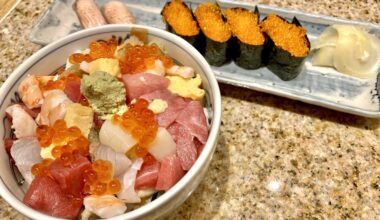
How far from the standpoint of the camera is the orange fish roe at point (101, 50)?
79cm

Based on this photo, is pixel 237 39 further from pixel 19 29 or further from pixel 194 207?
pixel 19 29

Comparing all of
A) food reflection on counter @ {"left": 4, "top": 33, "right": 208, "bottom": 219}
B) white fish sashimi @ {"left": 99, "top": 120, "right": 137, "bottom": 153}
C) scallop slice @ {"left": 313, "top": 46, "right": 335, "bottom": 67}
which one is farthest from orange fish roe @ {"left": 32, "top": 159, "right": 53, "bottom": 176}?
scallop slice @ {"left": 313, "top": 46, "right": 335, "bottom": 67}

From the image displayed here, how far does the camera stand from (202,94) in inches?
29.7

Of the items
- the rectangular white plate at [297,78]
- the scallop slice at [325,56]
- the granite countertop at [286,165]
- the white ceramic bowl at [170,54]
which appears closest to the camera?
the white ceramic bowl at [170,54]

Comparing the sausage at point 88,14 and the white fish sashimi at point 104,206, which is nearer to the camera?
the white fish sashimi at point 104,206

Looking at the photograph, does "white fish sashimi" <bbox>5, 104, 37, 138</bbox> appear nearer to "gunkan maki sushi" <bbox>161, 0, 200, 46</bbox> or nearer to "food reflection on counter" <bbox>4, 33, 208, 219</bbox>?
"food reflection on counter" <bbox>4, 33, 208, 219</bbox>

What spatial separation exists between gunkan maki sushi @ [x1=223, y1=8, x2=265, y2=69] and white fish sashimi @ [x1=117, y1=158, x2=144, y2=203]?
544 mm

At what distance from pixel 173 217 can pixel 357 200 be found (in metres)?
0.42

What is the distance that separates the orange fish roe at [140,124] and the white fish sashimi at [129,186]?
27mm

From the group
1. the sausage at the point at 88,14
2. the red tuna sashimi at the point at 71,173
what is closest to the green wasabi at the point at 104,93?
the red tuna sashimi at the point at 71,173

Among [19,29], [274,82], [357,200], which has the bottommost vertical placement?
[357,200]

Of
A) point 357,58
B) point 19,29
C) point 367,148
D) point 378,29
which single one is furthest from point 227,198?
point 19,29

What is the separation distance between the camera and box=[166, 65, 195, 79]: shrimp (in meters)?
0.77

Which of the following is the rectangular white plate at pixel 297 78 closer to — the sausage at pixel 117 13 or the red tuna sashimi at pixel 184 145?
the sausage at pixel 117 13
